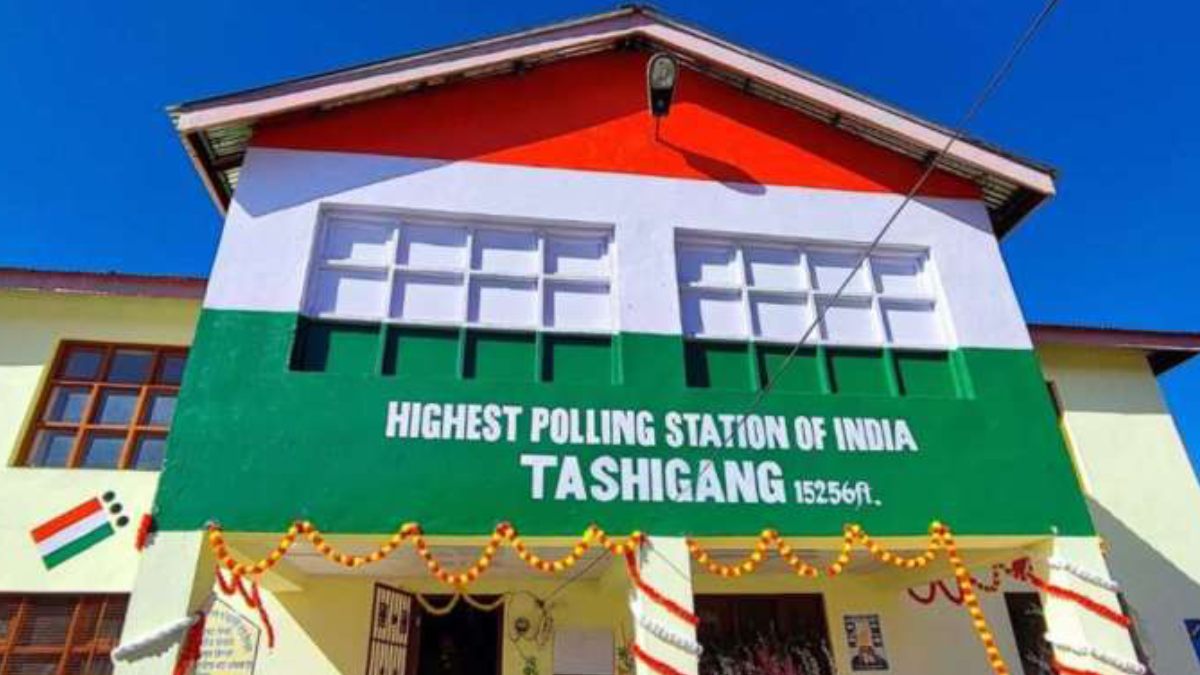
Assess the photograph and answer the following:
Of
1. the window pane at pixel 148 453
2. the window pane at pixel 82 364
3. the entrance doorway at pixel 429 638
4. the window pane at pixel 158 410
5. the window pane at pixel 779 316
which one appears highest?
the window pane at pixel 82 364

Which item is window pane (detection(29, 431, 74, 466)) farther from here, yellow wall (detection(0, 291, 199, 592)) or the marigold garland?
the marigold garland

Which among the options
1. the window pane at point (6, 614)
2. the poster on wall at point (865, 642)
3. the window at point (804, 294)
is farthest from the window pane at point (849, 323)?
the window pane at point (6, 614)

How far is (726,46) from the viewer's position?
7219mm

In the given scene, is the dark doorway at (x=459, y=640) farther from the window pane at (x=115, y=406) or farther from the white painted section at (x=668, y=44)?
the white painted section at (x=668, y=44)

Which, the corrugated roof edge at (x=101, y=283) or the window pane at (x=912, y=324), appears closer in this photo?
the window pane at (x=912, y=324)

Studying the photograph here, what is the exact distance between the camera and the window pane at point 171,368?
25.2 feet

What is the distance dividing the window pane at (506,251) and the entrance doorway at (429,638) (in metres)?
3.22

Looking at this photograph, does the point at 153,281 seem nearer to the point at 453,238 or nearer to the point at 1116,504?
the point at 453,238

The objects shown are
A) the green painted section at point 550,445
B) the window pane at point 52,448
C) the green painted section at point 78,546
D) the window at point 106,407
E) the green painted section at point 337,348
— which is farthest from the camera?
the window at point 106,407

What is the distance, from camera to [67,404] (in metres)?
7.38

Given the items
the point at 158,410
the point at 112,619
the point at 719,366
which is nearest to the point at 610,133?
the point at 719,366

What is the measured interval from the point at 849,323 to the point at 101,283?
7.66 meters

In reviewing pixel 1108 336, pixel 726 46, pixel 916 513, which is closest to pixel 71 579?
pixel 916 513

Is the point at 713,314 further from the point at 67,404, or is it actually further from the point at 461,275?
the point at 67,404
